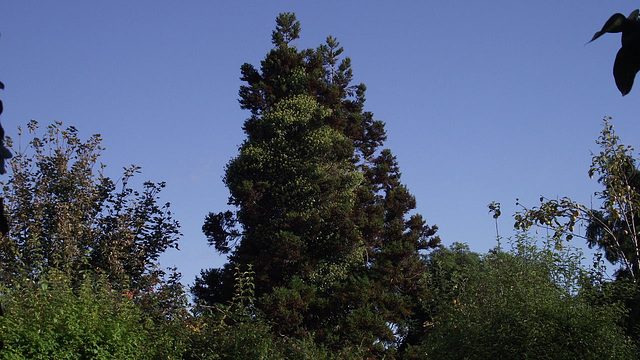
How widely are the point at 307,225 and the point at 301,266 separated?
1105 mm

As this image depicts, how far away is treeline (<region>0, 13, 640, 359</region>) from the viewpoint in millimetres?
9047

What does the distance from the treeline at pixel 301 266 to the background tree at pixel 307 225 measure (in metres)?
0.05

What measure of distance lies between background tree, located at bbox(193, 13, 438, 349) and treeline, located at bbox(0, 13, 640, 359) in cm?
5

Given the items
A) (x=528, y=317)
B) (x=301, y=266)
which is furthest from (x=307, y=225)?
(x=528, y=317)

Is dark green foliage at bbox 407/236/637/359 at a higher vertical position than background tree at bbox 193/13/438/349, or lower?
lower

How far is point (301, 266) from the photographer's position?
16906 mm

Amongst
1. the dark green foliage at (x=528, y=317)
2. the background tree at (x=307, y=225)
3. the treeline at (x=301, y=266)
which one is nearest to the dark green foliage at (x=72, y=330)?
the treeline at (x=301, y=266)

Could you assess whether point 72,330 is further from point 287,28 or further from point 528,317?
point 287,28

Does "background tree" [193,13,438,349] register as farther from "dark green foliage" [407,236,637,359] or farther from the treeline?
"dark green foliage" [407,236,637,359]

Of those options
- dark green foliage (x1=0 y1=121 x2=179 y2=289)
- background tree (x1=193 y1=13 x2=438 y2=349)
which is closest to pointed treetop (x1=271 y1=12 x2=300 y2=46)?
background tree (x1=193 y1=13 x2=438 y2=349)

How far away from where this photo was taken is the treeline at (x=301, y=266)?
9.05 metres

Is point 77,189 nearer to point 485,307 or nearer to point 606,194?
point 485,307

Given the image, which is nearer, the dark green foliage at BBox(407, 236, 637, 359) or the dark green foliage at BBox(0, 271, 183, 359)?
the dark green foliage at BBox(0, 271, 183, 359)

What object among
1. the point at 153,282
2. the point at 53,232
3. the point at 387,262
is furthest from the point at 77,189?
the point at 387,262
